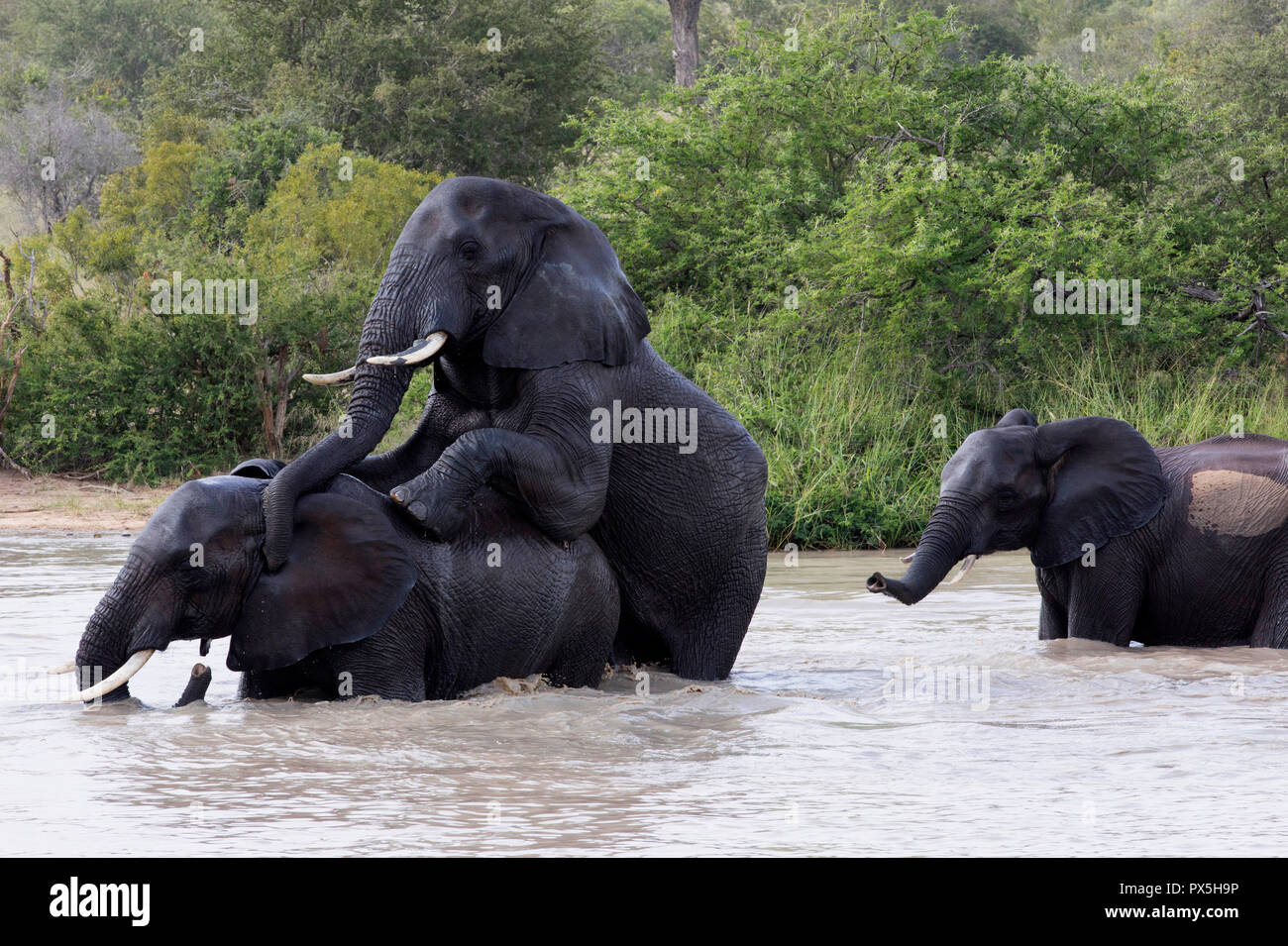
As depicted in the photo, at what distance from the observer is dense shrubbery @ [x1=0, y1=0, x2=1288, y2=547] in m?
16.1

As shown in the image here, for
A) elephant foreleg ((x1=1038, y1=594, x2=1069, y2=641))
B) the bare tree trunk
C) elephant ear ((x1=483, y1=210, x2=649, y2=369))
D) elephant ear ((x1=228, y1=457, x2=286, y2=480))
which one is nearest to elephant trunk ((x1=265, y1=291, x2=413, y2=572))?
elephant ear ((x1=228, y1=457, x2=286, y2=480))

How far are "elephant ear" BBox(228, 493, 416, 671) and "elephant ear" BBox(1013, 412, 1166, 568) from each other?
11.5 feet

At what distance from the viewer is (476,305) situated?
21.1 ft

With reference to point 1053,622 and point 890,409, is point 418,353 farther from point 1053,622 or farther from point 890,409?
point 890,409

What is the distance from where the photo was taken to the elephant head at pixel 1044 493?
8156 mm

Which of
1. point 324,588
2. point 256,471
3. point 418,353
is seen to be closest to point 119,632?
point 324,588

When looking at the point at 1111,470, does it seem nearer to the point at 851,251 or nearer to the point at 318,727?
the point at 318,727

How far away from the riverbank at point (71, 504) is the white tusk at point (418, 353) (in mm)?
9717

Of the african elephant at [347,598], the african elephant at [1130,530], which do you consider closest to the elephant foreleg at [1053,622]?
the african elephant at [1130,530]

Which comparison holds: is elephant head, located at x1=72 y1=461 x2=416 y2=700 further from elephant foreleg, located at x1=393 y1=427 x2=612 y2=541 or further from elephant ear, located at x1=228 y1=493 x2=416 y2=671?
elephant foreleg, located at x1=393 y1=427 x2=612 y2=541

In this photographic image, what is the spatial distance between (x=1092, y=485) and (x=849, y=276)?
899cm

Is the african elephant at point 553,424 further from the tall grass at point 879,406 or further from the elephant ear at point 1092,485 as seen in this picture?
the tall grass at point 879,406

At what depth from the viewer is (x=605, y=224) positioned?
63.9ft

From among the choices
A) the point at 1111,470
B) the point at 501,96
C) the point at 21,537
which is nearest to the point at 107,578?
the point at 21,537
